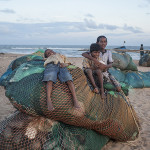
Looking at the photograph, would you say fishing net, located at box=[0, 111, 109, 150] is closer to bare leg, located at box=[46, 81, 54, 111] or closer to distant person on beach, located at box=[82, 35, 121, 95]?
bare leg, located at box=[46, 81, 54, 111]

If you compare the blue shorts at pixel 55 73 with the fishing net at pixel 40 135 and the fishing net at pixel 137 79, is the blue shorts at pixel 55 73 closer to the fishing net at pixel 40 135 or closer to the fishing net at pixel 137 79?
the fishing net at pixel 40 135

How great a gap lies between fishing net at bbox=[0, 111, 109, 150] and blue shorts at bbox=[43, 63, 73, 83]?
1.89 feet

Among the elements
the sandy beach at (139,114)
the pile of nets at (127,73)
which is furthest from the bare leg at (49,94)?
the pile of nets at (127,73)

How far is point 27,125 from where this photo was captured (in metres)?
2.61

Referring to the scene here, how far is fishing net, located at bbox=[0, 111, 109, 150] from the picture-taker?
2.49 m

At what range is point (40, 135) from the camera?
2.55m

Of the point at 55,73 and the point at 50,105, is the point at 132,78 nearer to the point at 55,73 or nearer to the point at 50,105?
the point at 55,73

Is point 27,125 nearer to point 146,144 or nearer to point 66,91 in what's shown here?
point 66,91

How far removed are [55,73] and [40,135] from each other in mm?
824

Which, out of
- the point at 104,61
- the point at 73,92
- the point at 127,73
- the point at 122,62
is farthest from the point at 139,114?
the point at 122,62

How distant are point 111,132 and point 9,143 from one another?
57.9 inches

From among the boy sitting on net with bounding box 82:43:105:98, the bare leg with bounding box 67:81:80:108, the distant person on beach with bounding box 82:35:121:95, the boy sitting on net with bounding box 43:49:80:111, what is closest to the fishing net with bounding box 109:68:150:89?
the distant person on beach with bounding box 82:35:121:95

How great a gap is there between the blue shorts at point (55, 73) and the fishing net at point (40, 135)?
0.58 m


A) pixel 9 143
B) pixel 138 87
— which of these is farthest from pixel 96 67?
pixel 138 87
